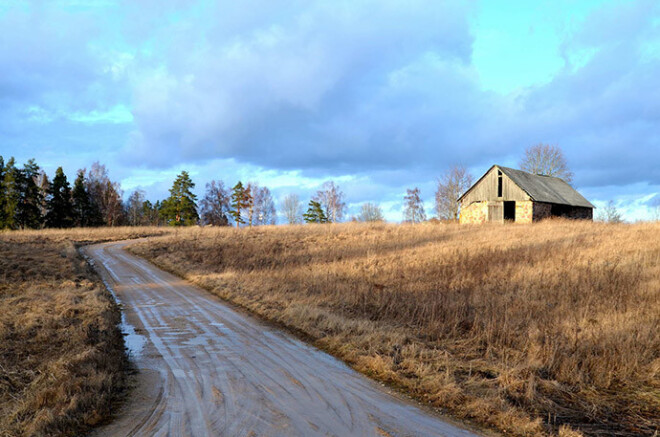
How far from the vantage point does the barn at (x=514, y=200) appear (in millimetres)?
35531

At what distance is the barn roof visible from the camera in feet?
118

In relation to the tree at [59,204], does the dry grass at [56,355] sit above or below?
below

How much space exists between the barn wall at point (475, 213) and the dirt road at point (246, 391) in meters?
32.1

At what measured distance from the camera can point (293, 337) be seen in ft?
30.4

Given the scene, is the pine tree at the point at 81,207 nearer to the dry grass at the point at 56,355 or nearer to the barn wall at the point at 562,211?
the dry grass at the point at 56,355

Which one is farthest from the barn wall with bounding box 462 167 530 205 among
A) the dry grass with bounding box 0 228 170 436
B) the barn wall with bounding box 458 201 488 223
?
the dry grass with bounding box 0 228 170 436

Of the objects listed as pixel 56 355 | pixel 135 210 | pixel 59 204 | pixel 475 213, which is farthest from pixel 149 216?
pixel 56 355

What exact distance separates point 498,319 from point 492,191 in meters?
31.3

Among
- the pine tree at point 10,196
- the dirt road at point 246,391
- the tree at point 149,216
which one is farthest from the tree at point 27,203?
the dirt road at point 246,391

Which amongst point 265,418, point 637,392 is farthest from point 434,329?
point 265,418

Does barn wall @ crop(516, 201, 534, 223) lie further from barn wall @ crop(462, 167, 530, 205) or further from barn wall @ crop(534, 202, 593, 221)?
barn wall @ crop(534, 202, 593, 221)

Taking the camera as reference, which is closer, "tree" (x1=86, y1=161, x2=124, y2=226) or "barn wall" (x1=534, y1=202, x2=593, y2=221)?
"barn wall" (x1=534, y1=202, x2=593, y2=221)

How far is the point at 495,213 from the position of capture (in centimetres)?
3756

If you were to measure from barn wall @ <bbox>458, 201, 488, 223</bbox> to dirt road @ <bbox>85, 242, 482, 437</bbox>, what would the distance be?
105 feet
